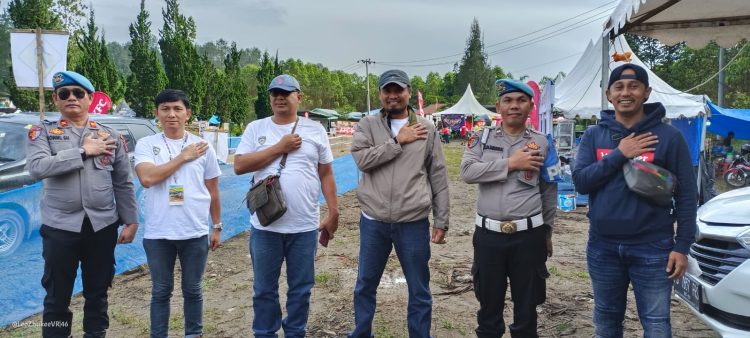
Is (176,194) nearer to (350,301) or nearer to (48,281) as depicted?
(48,281)

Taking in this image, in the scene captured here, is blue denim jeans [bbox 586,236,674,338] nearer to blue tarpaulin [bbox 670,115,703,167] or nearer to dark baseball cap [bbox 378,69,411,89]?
dark baseball cap [bbox 378,69,411,89]

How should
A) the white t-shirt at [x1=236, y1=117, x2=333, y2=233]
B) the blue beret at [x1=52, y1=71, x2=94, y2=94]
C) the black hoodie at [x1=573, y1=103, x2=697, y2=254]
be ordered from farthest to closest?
the white t-shirt at [x1=236, y1=117, x2=333, y2=233] < the blue beret at [x1=52, y1=71, x2=94, y2=94] < the black hoodie at [x1=573, y1=103, x2=697, y2=254]

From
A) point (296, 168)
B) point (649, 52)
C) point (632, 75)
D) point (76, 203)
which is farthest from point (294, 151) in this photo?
point (649, 52)

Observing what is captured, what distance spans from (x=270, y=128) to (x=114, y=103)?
78.7ft

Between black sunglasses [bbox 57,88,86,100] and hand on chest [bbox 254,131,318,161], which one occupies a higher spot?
black sunglasses [bbox 57,88,86,100]

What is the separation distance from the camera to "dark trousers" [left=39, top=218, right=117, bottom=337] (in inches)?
110

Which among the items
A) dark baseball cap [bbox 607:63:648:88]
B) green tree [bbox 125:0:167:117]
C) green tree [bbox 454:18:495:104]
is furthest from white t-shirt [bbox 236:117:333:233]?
green tree [bbox 454:18:495:104]

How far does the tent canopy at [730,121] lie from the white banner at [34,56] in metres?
12.9

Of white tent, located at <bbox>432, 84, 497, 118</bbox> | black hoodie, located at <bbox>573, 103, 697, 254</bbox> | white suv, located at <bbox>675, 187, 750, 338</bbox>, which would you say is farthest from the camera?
white tent, located at <bbox>432, 84, 497, 118</bbox>

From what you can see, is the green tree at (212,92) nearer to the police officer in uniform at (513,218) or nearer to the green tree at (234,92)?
the green tree at (234,92)

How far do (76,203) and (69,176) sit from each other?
6.6 inches

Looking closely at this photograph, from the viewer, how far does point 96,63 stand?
21062 mm

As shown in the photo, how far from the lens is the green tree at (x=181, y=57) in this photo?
2664cm

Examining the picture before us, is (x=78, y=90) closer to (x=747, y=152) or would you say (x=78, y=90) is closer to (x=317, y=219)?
(x=317, y=219)
